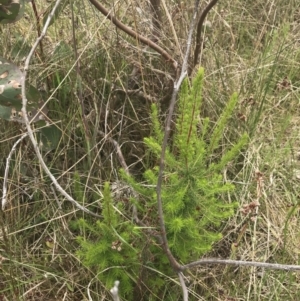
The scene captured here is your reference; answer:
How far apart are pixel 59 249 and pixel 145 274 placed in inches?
11.0

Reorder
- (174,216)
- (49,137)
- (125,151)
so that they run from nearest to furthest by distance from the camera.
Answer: (174,216) → (49,137) → (125,151)

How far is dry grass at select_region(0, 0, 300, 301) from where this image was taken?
1.25 metres

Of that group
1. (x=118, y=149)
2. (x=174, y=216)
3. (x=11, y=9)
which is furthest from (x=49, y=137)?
(x=174, y=216)

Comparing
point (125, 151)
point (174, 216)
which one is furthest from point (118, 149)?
point (174, 216)

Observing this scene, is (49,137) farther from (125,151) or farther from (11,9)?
(11,9)

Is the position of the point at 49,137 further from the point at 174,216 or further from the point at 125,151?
the point at 174,216

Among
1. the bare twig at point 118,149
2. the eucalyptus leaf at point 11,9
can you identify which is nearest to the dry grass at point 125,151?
the bare twig at point 118,149

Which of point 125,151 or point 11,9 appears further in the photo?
point 125,151

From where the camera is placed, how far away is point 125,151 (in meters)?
1.51

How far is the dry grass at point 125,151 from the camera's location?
125cm

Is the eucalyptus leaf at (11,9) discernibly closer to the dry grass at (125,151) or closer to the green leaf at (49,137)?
the dry grass at (125,151)

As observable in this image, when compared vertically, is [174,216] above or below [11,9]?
below

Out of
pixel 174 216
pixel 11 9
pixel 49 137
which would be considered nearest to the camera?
pixel 174 216

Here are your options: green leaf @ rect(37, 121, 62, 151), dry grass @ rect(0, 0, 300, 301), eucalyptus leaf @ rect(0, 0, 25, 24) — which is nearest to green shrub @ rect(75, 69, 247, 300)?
dry grass @ rect(0, 0, 300, 301)
